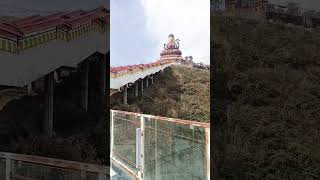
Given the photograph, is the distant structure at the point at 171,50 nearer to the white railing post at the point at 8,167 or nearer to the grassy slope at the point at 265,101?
the grassy slope at the point at 265,101

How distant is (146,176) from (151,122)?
2.09 ft

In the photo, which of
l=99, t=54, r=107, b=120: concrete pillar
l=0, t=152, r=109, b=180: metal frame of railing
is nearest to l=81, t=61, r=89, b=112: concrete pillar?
l=99, t=54, r=107, b=120: concrete pillar

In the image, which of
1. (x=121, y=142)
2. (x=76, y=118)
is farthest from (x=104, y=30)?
(x=121, y=142)

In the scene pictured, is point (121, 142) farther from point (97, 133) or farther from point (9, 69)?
point (9, 69)

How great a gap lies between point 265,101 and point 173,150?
1362mm

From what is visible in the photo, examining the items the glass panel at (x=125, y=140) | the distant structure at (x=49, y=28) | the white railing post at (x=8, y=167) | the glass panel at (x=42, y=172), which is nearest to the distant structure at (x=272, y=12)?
the distant structure at (x=49, y=28)

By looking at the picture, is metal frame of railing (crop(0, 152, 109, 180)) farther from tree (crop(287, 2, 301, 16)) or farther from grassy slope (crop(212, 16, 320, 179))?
tree (crop(287, 2, 301, 16))

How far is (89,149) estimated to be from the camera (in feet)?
16.3

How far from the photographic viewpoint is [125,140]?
5.75 m

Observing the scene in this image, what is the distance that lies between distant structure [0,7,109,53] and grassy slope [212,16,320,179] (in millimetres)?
1249

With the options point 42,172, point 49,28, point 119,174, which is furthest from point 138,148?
point 49,28

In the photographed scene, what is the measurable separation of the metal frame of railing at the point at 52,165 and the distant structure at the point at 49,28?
109 cm

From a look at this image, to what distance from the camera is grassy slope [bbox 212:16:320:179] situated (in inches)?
159

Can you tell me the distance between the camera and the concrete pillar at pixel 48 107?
4969mm
